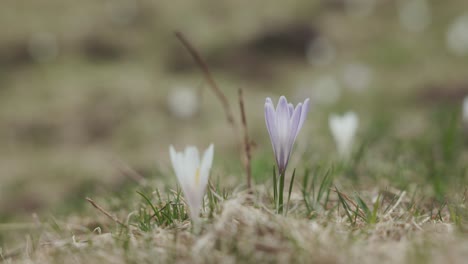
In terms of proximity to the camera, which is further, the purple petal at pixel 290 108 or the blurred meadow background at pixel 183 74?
the blurred meadow background at pixel 183 74

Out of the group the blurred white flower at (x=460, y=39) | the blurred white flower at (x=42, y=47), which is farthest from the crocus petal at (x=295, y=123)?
the blurred white flower at (x=42, y=47)

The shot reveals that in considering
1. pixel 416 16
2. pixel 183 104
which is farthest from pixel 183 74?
pixel 416 16

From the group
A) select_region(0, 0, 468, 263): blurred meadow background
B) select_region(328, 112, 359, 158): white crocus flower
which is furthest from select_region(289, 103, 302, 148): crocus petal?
select_region(0, 0, 468, 263): blurred meadow background

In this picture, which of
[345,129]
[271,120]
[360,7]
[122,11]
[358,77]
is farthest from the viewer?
[360,7]

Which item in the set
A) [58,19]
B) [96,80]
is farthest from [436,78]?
[58,19]

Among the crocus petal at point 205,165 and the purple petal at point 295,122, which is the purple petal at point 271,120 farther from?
the crocus petal at point 205,165

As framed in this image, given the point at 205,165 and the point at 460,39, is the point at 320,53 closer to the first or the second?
the point at 460,39
